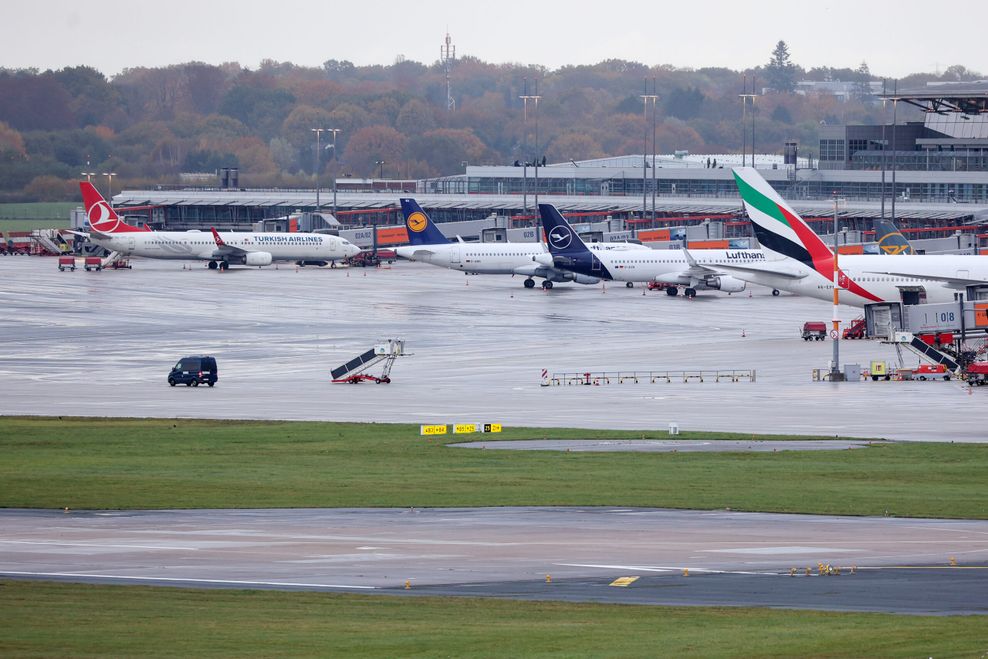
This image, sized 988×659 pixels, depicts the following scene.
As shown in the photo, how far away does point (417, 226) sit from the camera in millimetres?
118625

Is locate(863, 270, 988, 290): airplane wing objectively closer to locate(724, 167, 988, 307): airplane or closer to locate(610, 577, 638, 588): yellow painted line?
locate(724, 167, 988, 307): airplane

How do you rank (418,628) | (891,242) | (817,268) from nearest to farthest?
(418,628)
(817,268)
(891,242)

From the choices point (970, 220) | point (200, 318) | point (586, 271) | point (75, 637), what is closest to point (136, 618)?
point (75, 637)

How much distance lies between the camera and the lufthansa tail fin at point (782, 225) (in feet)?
245

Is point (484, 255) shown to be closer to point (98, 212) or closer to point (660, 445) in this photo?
point (98, 212)

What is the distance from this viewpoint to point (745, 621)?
22203 mm

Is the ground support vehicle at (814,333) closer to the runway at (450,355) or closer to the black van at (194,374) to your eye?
the runway at (450,355)

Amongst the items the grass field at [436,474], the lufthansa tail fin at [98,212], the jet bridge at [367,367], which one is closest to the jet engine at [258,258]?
the lufthansa tail fin at [98,212]

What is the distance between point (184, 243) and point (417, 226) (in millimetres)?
27747

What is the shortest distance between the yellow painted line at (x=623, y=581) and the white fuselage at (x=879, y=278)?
165ft

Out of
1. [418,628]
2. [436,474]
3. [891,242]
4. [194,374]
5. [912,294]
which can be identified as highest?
[891,242]

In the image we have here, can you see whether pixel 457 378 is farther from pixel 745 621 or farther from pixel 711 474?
pixel 745 621

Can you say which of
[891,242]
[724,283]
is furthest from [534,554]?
[891,242]

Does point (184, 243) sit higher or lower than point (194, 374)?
higher
